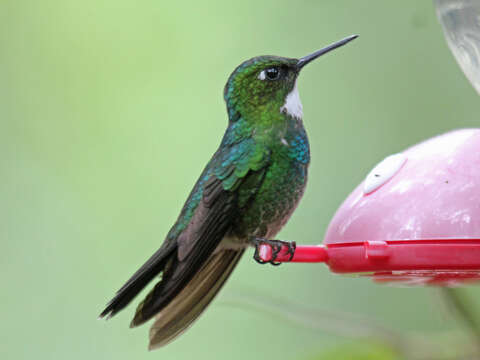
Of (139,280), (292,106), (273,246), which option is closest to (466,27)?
(292,106)

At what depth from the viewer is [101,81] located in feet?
21.7

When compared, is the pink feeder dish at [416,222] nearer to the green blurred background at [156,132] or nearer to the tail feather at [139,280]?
the tail feather at [139,280]

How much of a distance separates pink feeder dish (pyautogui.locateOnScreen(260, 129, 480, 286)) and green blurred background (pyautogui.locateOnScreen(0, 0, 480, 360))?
3506 millimetres

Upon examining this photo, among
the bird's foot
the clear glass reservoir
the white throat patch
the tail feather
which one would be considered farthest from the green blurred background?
the tail feather

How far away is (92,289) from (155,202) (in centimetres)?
100

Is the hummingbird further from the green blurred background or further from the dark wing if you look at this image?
the green blurred background

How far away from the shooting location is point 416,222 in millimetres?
2566

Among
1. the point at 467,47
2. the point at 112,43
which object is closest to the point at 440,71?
the point at 112,43

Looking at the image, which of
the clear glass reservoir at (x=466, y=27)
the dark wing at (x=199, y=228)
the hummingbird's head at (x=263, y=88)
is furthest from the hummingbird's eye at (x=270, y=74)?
the clear glass reservoir at (x=466, y=27)

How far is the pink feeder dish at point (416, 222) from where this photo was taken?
8.20 ft

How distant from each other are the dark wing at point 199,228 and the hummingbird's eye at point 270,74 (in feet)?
1.04

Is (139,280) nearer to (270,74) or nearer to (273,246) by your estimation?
(273,246)

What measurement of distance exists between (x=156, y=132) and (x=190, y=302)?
157 inches

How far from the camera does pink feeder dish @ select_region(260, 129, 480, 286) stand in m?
2.50
